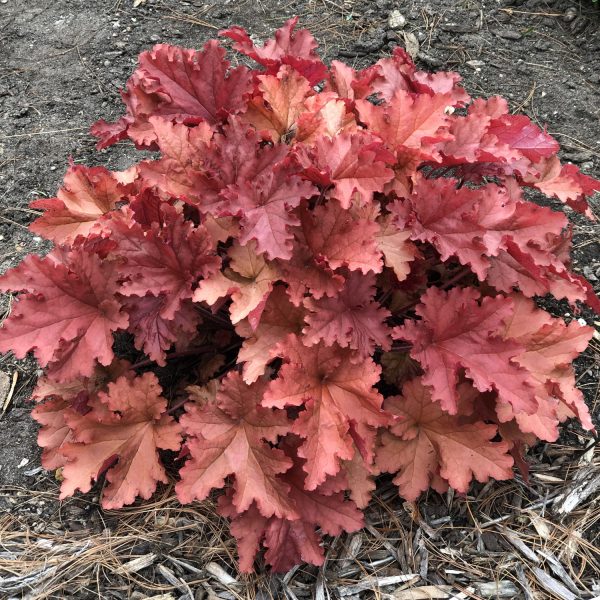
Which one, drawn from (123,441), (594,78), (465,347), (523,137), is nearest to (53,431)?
(123,441)

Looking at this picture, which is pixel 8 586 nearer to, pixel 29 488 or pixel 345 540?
pixel 29 488

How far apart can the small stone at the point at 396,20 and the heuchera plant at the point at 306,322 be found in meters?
1.82

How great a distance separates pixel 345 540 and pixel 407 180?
122 cm

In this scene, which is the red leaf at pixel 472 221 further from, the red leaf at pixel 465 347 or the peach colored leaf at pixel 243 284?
the peach colored leaf at pixel 243 284

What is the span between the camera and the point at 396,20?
379 cm

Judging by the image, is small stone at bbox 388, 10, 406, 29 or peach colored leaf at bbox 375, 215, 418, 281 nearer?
peach colored leaf at bbox 375, 215, 418, 281

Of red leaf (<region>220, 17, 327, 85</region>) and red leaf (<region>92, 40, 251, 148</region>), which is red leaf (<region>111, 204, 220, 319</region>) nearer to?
red leaf (<region>92, 40, 251, 148</region>)

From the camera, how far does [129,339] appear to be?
260 centimetres

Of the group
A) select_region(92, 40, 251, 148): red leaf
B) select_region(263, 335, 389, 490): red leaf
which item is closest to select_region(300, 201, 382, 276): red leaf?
select_region(263, 335, 389, 490): red leaf

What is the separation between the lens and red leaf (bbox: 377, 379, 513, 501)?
2008 millimetres

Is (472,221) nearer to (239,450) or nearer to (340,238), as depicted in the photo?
(340,238)

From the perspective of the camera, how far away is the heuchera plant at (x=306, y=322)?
6.30 feet

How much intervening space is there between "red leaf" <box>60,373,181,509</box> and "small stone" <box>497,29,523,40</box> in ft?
9.61

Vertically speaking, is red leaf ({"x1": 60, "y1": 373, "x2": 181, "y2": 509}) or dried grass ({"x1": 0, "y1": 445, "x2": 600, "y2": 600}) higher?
red leaf ({"x1": 60, "y1": 373, "x2": 181, "y2": 509})
